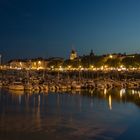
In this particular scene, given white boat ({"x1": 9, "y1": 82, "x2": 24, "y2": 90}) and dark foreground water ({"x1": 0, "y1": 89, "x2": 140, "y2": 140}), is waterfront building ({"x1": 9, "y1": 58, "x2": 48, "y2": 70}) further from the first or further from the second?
dark foreground water ({"x1": 0, "y1": 89, "x2": 140, "y2": 140})

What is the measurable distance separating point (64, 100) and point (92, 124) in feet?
41.1

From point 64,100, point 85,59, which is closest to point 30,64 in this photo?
point 85,59

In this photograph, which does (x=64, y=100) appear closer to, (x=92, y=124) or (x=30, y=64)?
(x=92, y=124)

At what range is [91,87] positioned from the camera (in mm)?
49375

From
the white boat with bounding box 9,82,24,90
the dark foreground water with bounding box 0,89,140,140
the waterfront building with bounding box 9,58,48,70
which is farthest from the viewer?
the waterfront building with bounding box 9,58,48,70

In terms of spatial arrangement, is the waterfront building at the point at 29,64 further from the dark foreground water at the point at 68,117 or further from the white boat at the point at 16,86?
the dark foreground water at the point at 68,117

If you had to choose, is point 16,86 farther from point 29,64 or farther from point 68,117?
point 29,64

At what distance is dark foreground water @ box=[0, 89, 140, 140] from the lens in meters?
20.7

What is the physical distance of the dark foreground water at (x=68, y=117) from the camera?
2066cm

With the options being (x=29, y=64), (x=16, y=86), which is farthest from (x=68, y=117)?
(x=29, y=64)

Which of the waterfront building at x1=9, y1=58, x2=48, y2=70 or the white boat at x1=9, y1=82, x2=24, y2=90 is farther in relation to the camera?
the waterfront building at x1=9, y1=58, x2=48, y2=70

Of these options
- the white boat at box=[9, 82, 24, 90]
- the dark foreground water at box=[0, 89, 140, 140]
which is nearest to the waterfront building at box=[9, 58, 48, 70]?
the white boat at box=[9, 82, 24, 90]

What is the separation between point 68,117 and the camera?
2606cm

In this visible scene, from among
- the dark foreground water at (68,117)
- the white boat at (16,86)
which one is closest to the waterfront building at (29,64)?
the white boat at (16,86)
